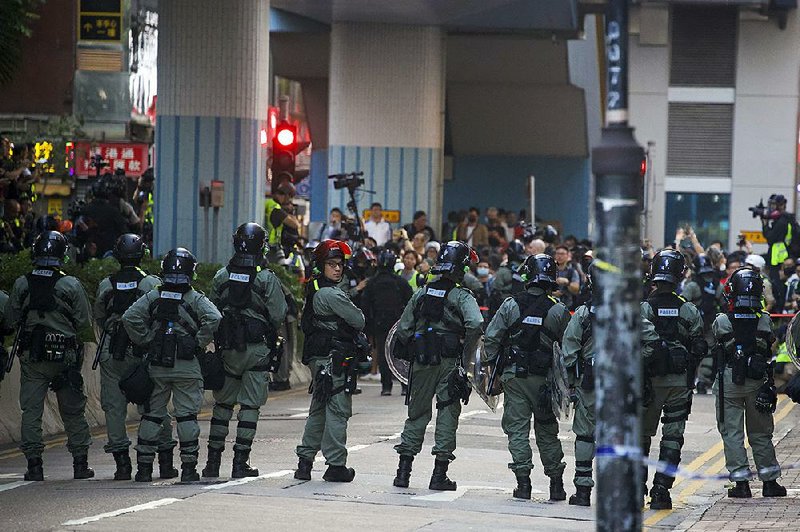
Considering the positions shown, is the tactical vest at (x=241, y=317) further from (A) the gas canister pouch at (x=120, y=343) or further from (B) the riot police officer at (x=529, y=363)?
(B) the riot police officer at (x=529, y=363)

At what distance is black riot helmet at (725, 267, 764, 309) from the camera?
13289mm

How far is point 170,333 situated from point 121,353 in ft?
2.02

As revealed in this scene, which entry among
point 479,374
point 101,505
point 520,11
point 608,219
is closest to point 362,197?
point 520,11

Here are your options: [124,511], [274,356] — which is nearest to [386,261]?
[274,356]

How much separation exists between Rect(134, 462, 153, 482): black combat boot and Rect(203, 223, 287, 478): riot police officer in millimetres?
471

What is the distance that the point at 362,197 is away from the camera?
102 ft

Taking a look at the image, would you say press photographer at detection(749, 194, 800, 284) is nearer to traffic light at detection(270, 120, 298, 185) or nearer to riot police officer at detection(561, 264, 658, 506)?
traffic light at detection(270, 120, 298, 185)

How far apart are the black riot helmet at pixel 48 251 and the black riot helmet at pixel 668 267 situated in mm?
4834

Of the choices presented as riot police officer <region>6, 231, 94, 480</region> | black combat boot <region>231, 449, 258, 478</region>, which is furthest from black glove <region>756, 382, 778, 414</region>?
riot police officer <region>6, 231, 94, 480</region>

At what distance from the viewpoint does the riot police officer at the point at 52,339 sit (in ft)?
44.2

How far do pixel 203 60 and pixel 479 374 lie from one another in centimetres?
1155

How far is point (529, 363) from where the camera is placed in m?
12.9

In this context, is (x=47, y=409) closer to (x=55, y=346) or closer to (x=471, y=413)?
(x=55, y=346)

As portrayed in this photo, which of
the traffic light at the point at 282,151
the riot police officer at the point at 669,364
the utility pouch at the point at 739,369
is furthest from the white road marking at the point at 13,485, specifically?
the traffic light at the point at 282,151
